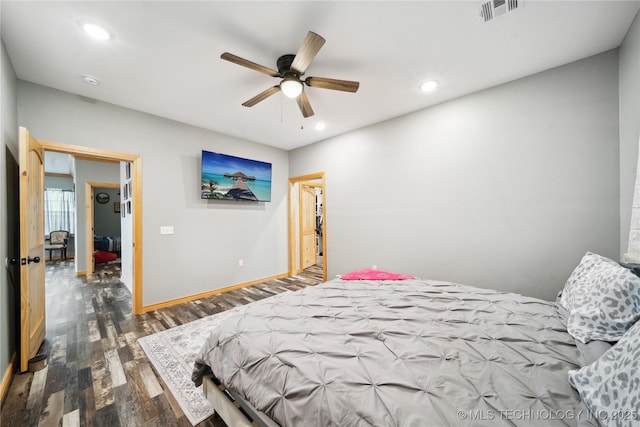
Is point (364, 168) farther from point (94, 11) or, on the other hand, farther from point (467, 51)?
point (94, 11)

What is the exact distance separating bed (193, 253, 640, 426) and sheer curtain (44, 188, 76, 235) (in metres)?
9.63

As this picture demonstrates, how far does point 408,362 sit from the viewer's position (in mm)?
1053

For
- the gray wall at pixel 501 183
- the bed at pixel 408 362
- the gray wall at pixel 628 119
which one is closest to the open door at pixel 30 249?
the bed at pixel 408 362

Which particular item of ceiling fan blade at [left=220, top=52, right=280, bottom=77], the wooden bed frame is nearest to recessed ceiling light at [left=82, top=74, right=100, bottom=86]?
ceiling fan blade at [left=220, top=52, right=280, bottom=77]

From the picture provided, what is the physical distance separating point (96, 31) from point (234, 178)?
2456 mm

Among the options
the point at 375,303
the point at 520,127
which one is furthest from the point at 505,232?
the point at 375,303

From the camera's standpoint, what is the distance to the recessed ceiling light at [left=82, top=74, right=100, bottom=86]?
240cm

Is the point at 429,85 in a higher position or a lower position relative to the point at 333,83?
higher

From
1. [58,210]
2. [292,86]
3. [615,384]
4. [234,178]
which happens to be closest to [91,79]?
[234,178]

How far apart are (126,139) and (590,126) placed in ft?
16.9

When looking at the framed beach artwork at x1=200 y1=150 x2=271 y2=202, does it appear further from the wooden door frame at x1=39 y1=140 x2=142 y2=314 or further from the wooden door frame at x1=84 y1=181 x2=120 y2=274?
the wooden door frame at x1=84 y1=181 x2=120 y2=274

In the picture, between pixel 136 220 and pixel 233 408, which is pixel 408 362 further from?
pixel 136 220

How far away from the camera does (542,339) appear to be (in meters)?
1.21

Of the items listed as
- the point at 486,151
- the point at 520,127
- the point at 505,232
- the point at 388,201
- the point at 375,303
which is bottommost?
the point at 375,303
